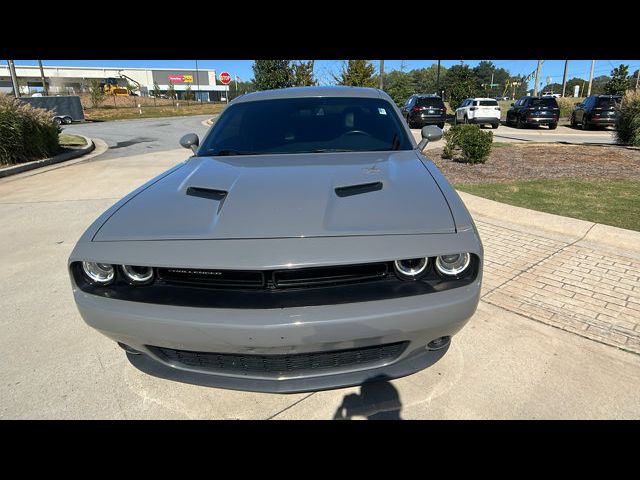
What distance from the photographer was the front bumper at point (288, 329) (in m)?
1.67

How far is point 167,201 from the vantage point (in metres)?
2.17

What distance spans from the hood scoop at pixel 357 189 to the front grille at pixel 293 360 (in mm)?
791

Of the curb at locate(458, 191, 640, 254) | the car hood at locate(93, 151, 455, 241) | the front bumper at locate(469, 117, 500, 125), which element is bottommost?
the curb at locate(458, 191, 640, 254)

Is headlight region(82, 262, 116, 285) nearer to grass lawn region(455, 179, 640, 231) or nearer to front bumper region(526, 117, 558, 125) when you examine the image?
grass lawn region(455, 179, 640, 231)

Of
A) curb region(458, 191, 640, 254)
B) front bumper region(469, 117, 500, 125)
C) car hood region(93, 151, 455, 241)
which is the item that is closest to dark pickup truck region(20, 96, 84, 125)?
front bumper region(469, 117, 500, 125)

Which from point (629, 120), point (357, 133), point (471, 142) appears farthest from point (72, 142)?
point (629, 120)

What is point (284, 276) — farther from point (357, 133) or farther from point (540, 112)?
point (540, 112)

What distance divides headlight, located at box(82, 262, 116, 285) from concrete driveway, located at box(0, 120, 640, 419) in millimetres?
764

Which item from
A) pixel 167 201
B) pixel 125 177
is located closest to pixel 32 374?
pixel 167 201

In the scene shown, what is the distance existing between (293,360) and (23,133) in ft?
37.2

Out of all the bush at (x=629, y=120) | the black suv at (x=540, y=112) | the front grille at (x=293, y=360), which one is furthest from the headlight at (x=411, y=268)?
the black suv at (x=540, y=112)

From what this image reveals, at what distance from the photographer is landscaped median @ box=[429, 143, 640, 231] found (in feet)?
18.2
